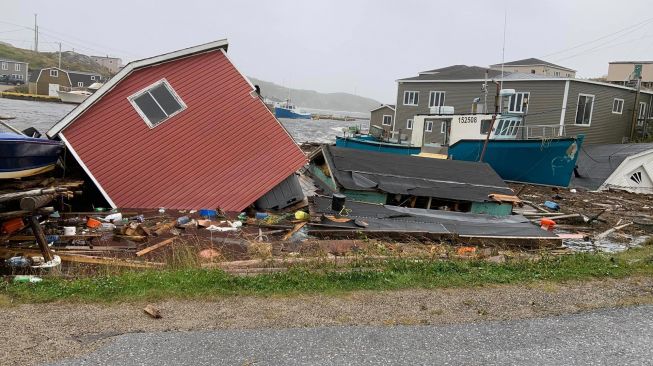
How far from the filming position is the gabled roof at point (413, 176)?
1555 cm

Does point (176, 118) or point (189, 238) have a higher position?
point (176, 118)

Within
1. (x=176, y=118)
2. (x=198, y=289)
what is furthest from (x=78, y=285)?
(x=176, y=118)

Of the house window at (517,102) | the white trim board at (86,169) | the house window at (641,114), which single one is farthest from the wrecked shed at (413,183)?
the house window at (641,114)

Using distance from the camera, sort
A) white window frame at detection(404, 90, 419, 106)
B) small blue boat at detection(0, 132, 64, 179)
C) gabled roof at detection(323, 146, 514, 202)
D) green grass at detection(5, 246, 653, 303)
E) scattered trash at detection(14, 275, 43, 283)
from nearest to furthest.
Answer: green grass at detection(5, 246, 653, 303), scattered trash at detection(14, 275, 43, 283), small blue boat at detection(0, 132, 64, 179), gabled roof at detection(323, 146, 514, 202), white window frame at detection(404, 90, 419, 106)

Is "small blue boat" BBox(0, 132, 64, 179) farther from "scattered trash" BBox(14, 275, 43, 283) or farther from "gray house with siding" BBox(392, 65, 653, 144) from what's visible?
"gray house with siding" BBox(392, 65, 653, 144)

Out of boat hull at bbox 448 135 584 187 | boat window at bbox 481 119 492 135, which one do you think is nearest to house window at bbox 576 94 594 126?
boat window at bbox 481 119 492 135

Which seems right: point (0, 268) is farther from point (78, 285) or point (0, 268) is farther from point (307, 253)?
point (307, 253)

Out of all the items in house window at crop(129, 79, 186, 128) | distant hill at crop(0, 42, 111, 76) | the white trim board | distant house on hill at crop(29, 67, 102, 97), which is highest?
distant hill at crop(0, 42, 111, 76)

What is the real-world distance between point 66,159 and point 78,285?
832 cm

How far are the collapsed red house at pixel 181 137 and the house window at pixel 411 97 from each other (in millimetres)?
27758

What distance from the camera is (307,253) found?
31.5ft

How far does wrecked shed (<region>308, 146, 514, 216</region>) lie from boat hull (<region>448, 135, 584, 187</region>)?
7.49 m

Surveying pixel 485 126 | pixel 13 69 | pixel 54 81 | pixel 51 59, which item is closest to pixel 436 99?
pixel 485 126

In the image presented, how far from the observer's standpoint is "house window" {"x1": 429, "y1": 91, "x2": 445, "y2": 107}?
39.2 metres
